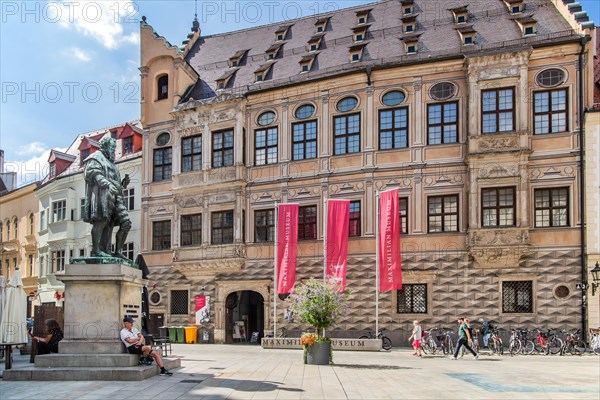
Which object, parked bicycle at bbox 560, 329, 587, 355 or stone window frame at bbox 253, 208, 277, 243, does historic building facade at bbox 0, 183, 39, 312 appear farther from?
parked bicycle at bbox 560, 329, 587, 355

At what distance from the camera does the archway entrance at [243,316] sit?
37625mm

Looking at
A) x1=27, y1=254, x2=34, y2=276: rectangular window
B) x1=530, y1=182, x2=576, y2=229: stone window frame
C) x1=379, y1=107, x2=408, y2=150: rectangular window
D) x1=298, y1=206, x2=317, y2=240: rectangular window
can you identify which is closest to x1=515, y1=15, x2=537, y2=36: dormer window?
x1=379, y1=107, x2=408, y2=150: rectangular window

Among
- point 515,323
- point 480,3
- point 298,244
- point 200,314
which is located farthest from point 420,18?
point 200,314

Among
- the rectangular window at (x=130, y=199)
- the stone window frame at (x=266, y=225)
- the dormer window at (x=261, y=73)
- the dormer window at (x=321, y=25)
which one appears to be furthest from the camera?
the rectangular window at (x=130, y=199)

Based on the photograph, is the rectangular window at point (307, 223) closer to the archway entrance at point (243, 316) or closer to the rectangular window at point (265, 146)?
the rectangular window at point (265, 146)

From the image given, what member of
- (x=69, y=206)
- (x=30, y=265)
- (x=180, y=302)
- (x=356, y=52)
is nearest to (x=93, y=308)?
(x=180, y=302)

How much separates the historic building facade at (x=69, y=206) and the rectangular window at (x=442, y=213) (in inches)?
706

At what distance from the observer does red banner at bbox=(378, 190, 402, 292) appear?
3142 cm

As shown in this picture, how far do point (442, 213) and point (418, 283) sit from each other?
332 cm

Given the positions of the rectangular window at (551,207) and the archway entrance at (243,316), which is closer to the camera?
the rectangular window at (551,207)

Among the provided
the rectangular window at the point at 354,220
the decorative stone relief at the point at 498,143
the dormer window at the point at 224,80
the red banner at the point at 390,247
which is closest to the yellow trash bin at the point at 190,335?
the rectangular window at the point at 354,220

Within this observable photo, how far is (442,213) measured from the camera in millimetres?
32094

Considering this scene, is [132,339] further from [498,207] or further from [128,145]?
[128,145]

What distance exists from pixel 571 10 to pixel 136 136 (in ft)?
86.9
